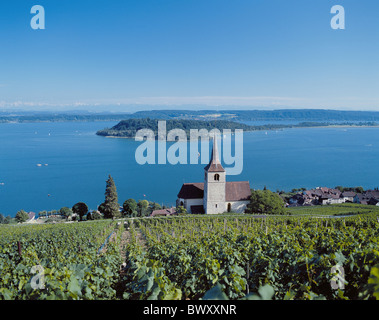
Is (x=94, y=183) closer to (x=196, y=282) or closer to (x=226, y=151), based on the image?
(x=226, y=151)

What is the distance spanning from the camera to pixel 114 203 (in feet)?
111

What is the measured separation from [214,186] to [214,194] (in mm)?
950

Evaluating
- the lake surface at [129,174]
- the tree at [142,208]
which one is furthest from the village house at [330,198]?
the tree at [142,208]

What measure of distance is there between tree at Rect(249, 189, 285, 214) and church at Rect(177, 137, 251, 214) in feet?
4.45

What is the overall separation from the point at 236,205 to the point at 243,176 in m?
46.5

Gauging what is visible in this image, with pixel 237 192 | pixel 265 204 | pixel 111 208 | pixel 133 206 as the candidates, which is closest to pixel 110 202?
pixel 111 208

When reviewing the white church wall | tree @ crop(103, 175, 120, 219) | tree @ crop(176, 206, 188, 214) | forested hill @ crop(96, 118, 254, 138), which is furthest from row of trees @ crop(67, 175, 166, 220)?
forested hill @ crop(96, 118, 254, 138)

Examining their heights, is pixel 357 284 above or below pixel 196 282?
above

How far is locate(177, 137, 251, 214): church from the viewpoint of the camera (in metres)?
30.3

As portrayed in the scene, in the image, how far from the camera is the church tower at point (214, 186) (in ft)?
99.1

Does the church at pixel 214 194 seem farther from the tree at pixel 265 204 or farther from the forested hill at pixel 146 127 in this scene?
the forested hill at pixel 146 127

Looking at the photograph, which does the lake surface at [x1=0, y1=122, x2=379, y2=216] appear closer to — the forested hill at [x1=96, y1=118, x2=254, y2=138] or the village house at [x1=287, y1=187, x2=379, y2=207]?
the village house at [x1=287, y1=187, x2=379, y2=207]
